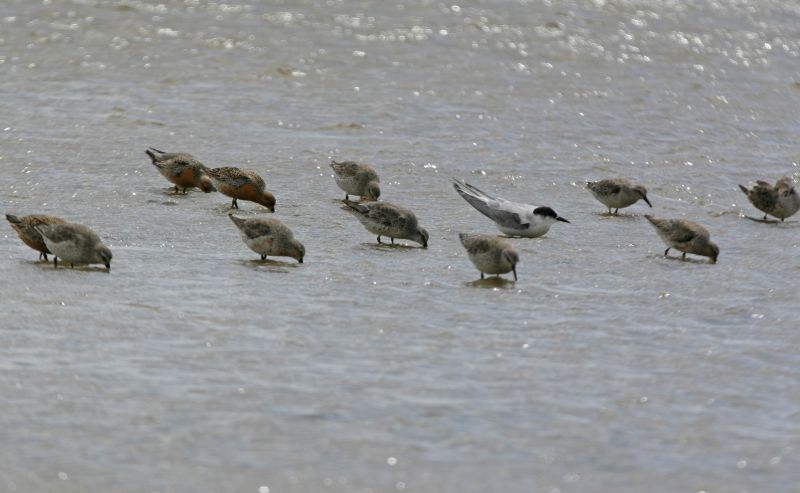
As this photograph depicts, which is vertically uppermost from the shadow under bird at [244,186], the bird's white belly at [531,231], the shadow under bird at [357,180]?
the bird's white belly at [531,231]

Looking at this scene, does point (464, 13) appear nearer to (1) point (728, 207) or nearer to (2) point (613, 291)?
(1) point (728, 207)

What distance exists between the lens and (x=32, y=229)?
12.1 metres

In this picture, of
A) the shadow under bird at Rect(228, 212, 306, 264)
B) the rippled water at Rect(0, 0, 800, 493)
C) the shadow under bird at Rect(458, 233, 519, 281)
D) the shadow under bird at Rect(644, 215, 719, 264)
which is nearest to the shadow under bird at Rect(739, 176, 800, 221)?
the rippled water at Rect(0, 0, 800, 493)

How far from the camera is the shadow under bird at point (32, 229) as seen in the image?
1207 centimetres

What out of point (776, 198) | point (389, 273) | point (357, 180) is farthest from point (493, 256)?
point (776, 198)

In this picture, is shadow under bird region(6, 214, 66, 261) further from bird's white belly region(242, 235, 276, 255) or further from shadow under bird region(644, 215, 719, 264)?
shadow under bird region(644, 215, 719, 264)

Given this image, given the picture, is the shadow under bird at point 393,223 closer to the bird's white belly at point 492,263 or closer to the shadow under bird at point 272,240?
the shadow under bird at point 272,240

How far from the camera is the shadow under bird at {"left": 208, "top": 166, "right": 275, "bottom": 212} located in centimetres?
1509

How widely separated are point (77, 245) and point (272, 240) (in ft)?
5.68

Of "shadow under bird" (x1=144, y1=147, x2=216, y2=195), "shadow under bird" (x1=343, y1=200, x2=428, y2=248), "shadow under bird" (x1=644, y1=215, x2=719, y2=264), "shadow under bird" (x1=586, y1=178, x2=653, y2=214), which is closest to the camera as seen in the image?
"shadow under bird" (x1=644, y1=215, x2=719, y2=264)

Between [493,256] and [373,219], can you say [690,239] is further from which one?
[373,219]

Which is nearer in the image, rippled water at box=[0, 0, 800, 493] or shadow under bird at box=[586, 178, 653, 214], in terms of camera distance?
rippled water at box=[0, 0, 800, 493]

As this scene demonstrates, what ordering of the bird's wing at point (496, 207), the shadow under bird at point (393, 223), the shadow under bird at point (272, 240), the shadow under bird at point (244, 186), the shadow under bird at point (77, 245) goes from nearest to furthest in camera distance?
1. the shadow under bird at point (77, 245)
2. the shadow under bird at point (272, 240)
3. the shadow under bird at point (393, 223)
4. the bird's wing at point (496, 207)
5. the shadow under bird at point (244, 186)

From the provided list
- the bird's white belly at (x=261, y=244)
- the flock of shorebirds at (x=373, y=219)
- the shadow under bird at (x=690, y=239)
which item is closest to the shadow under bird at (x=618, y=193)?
the flock of shorebirds at (x=373, y=219)
